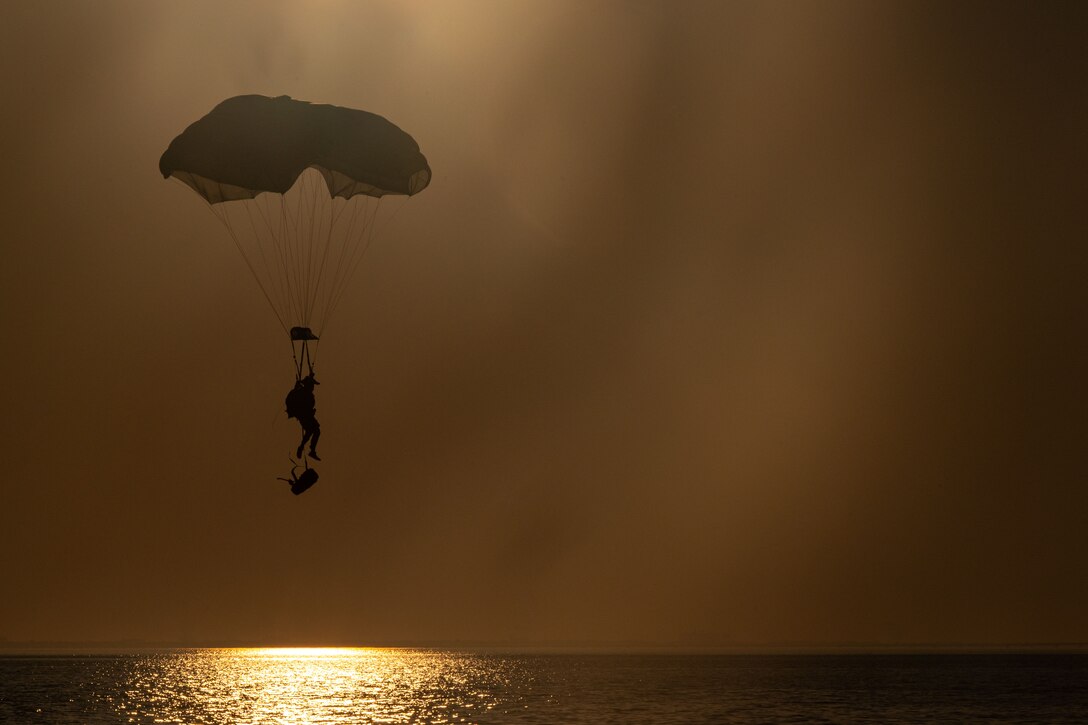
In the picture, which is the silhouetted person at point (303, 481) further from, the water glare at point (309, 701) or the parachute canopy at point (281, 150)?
the water glare at point (309, 701)

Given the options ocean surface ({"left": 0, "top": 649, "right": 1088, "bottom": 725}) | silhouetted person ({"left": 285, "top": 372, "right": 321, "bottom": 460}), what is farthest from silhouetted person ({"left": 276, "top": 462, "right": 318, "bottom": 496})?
ocean surface ({"left": 0, "top": 649, "right": 1088, "bottom": 725})

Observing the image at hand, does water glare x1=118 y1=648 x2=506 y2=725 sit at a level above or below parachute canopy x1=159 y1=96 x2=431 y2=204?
below

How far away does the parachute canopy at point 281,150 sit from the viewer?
97.6 ft

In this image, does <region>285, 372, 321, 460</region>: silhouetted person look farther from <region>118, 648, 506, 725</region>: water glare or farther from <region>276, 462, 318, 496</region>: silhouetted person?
<region>118, 648, 506, 725</region>: water glare

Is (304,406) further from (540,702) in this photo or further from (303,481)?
(540,702)

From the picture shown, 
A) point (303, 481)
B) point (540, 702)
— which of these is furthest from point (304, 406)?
point (540, 702)

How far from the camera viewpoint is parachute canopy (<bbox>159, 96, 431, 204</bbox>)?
29750 mm

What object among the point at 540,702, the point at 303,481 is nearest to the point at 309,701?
the point at 540,702

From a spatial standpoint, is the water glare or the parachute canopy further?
the water glare

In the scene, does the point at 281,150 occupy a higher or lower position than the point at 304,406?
higher

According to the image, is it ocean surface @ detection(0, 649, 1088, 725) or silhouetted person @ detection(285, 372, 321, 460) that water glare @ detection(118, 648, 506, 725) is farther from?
silhouetted person @ detection(285, 372, 321, 460)

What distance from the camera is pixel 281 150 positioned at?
30.0 metres

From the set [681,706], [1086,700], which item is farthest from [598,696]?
[1086,700]

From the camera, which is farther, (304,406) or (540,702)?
(540,702)
